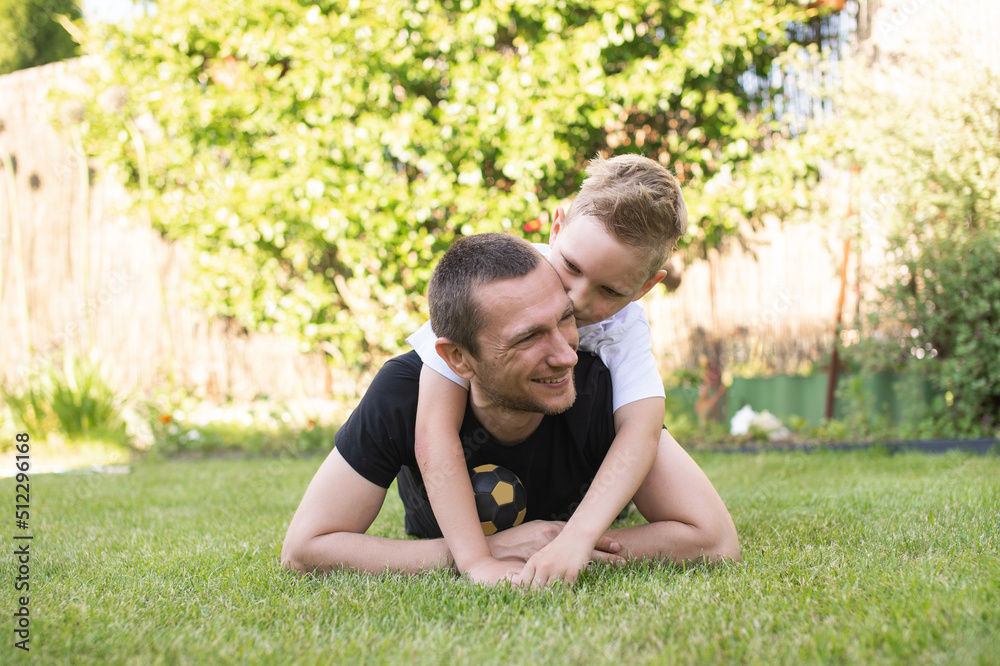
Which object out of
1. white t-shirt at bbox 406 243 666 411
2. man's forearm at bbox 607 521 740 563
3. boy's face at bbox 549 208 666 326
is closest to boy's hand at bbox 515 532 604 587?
man's forearm at bbox 607 521 740 563

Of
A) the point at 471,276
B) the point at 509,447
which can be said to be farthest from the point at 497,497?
the point at 471,276

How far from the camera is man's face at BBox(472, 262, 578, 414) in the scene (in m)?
1.86

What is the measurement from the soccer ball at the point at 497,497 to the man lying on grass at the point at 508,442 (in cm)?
6

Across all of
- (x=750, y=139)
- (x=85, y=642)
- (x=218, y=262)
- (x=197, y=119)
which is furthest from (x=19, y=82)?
(x=85, y=642)

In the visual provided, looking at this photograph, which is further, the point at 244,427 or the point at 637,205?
the point at 244,427

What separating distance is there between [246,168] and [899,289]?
4.86m

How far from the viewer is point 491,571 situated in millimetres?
1870

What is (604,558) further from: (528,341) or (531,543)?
(528,341)

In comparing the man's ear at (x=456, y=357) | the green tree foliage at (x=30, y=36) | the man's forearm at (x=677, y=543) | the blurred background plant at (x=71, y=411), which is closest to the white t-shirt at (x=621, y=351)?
the man's ear at (x=456, y=357)

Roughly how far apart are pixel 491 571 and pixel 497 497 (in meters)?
0.38

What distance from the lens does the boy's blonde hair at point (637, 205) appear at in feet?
7.14

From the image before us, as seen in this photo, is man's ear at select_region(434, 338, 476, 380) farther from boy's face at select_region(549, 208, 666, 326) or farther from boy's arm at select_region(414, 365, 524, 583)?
boy's face at select_region(549, 208, 666, 326)

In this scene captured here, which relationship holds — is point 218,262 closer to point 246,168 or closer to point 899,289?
point 246,168

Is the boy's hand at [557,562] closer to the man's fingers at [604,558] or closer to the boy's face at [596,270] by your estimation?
the man's fingers at [604,558]
